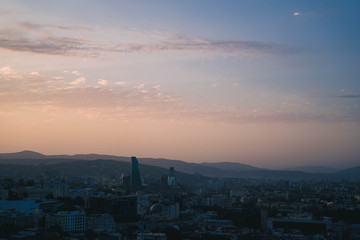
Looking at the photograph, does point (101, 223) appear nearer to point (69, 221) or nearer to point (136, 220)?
point (69, 221)

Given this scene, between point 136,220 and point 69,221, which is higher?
point 69,221

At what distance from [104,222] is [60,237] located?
15.3ft

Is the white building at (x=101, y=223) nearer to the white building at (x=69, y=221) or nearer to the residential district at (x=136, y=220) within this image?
the residential district at (x=136, y=220)

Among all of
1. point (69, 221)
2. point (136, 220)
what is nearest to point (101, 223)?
point (69, 221)

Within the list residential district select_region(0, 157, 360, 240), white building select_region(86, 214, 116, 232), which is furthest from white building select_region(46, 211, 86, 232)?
white building select_region(86, 214, 116, 232)

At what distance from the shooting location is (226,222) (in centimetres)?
3134

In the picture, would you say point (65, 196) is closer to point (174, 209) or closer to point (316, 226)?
point (174, 209)

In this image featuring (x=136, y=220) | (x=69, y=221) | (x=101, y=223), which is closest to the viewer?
(x=69, y=221)

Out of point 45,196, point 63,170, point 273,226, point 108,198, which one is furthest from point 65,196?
point 63,170

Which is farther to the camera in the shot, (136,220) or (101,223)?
(136,220)

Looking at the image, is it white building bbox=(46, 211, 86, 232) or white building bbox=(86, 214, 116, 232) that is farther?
white building bbox=(86, 214, 116, 232)

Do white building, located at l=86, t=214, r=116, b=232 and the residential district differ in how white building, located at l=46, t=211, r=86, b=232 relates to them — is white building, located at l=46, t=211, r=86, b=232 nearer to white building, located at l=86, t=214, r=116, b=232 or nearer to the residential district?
the residential district

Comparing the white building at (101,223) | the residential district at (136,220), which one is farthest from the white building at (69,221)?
the white building at (101,223)

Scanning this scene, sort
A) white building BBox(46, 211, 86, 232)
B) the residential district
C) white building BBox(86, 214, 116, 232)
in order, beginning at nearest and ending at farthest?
the residential district
white building BBox(46, 211, 86, 232)
white building BBox(86, 214, 116, 232)
